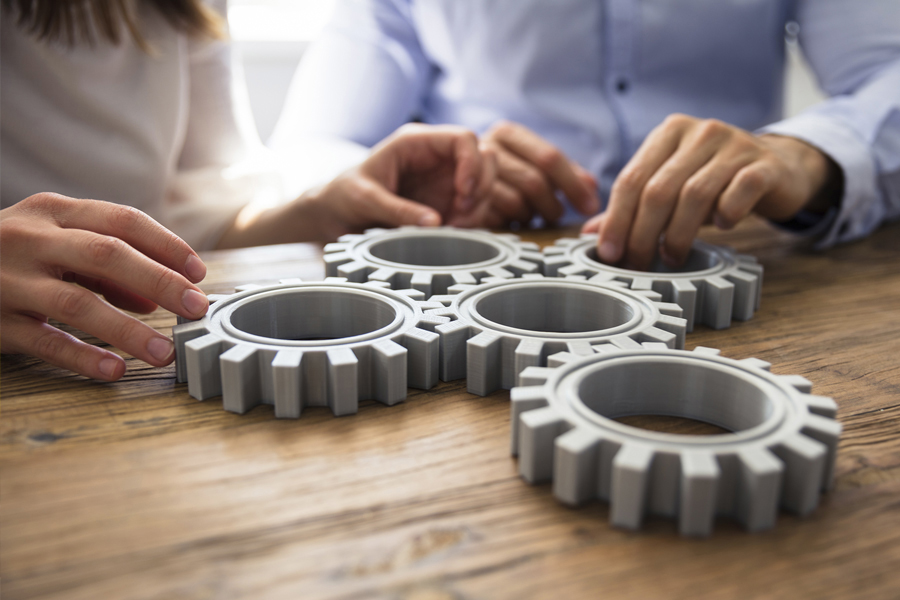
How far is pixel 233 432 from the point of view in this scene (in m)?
0.74

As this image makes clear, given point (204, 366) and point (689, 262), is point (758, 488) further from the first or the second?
point (689, 262)

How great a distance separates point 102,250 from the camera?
87cm

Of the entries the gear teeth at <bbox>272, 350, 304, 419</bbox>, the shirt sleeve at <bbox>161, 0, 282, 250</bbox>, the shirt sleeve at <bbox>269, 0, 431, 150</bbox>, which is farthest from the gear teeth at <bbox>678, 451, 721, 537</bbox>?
the shirt sleeve at <bbox>269, 0, 431, 150</bbox>

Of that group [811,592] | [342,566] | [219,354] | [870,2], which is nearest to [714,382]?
[811,592]

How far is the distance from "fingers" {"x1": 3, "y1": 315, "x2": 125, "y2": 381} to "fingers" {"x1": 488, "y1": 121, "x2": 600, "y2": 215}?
1.09 metres

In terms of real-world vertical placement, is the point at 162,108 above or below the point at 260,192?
above

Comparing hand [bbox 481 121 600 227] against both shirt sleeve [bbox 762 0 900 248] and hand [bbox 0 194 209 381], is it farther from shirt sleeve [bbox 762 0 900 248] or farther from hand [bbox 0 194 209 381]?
hand [bbox 0 194 209 381]

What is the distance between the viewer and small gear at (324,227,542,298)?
1.11m

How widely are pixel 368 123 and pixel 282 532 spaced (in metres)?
2.00

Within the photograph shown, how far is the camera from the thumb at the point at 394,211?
1.45 meters

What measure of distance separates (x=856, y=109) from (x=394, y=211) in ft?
3.80

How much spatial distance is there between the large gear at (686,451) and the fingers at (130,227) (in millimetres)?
498

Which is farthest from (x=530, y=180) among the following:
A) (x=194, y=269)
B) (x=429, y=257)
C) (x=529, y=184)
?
(x=194, y=269)

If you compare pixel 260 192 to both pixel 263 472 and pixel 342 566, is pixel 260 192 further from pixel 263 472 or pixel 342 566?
pixel 342 566
